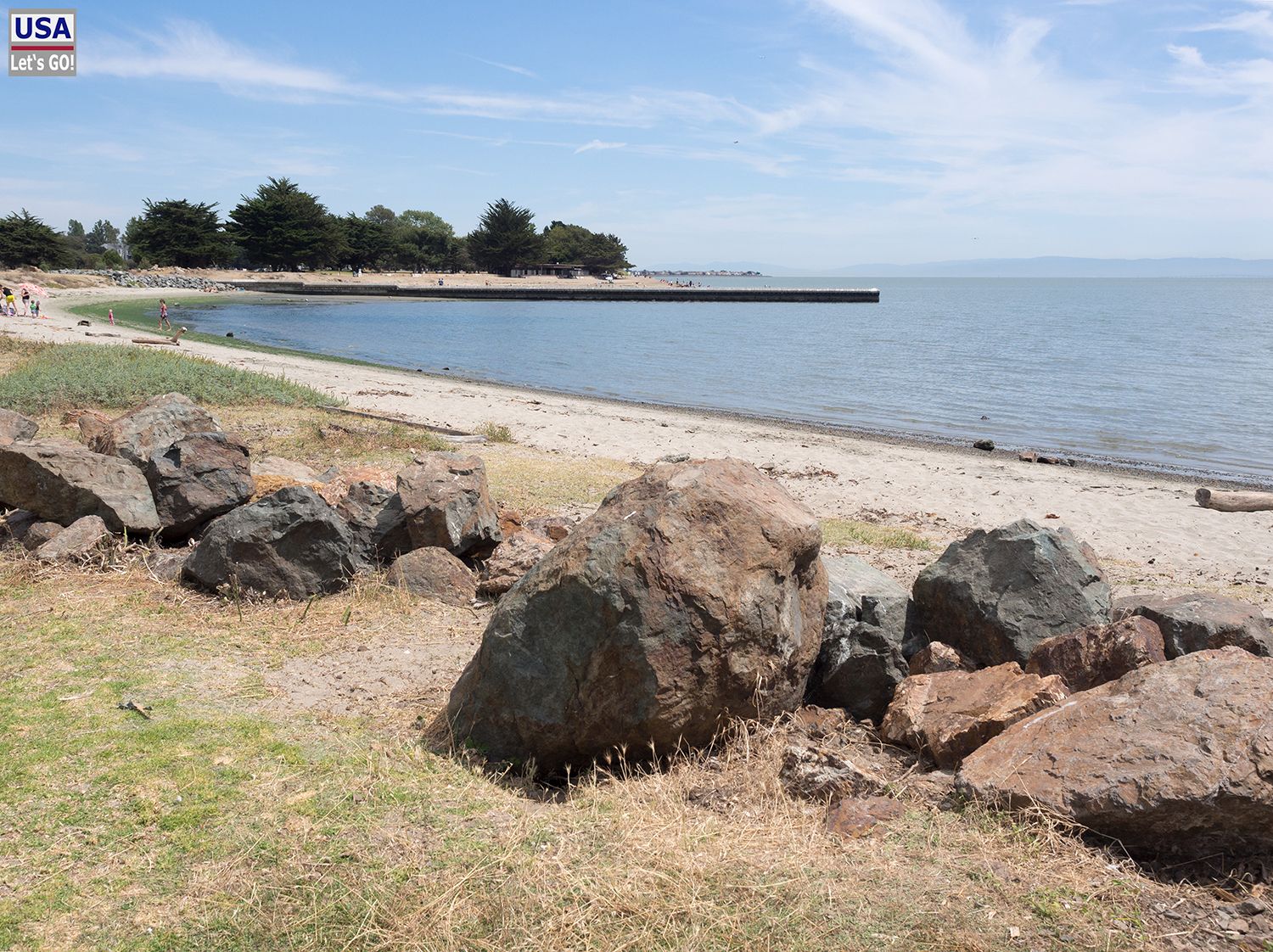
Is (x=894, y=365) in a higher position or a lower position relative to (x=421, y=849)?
higher

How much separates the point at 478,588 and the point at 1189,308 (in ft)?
457

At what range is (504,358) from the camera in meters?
46.6

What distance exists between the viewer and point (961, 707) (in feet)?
16.1

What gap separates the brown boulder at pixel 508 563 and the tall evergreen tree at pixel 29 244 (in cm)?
9814

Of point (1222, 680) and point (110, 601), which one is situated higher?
point (1222, 680)

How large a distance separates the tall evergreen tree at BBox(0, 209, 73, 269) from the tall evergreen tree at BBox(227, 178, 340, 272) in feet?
76.9

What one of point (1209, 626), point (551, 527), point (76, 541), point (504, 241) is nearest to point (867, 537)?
point (551, 527)

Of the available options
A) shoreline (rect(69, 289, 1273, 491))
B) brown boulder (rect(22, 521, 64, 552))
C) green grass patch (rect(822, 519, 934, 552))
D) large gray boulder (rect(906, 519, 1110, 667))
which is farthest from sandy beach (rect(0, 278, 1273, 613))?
brown boulder (rect(22, 521, 64, 552))

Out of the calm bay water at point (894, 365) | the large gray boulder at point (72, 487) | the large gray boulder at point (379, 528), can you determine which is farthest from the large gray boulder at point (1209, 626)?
the calm bay water at point (894, 365)

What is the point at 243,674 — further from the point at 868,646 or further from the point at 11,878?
the point at 868,646

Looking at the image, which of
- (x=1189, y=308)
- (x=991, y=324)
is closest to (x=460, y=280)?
(x=991, y=324)

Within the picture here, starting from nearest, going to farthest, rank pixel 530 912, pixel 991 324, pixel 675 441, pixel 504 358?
1. pixel 530 912
2. pixel 675 441
3. pixel 504 358
4. pixel 991 324

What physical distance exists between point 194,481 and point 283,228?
11360cm

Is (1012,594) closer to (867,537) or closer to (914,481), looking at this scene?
(867,537)
